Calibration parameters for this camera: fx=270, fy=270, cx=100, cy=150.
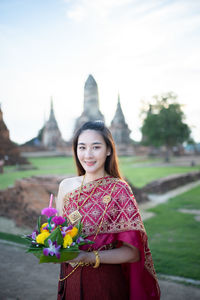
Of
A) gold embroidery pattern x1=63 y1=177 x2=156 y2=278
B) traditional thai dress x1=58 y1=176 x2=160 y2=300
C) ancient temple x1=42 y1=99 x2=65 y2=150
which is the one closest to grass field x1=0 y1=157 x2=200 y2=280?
traditional thai dress x1=58 y1=176 x2=160 y2=300

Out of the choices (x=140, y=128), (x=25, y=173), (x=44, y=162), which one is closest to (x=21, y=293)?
(x=25, y=173)

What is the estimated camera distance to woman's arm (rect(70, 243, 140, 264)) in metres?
1.44

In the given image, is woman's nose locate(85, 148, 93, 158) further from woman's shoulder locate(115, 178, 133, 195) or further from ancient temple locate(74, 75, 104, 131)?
ancient temple locate(74, 75, 104, 131)

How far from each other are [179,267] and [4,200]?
4.66 metres

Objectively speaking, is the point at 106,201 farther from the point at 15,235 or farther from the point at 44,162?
the point at 44,162

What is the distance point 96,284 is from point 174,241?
339 centimetres

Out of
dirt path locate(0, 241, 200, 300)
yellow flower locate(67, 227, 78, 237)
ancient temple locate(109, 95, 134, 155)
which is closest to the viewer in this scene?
yellow flower locate(67, 227, 78, 237)

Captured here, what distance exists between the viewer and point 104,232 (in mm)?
1547

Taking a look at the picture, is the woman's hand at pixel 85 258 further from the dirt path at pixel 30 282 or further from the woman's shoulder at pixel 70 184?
the dirt path at pixel 30 282

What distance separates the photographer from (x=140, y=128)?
24.9 meters

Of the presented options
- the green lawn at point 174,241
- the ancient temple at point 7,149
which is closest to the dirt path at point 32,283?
the green lawn at point 174,241

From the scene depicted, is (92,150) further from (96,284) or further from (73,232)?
(96,284)

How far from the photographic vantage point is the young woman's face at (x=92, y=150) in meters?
1.65

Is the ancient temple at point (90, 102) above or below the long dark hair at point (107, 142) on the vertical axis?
above
